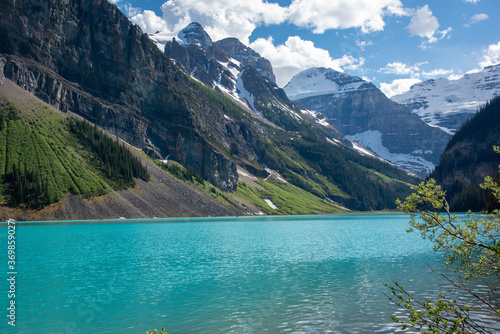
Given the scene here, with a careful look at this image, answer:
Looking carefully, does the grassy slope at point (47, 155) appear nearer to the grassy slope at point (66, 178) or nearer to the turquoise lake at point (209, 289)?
the grassy slope at point (66, 178)

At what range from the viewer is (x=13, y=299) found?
84.9 ft

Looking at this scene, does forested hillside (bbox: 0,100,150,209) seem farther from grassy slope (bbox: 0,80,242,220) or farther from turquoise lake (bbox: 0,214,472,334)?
turquoise lake (bbox: 0,214,472,334)

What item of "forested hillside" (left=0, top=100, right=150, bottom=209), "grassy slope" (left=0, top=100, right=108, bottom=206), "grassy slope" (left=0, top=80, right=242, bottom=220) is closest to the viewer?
"forested hillside" (left=0, top=100, right=150, bottom=209)

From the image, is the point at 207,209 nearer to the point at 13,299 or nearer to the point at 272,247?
the point at 272,247

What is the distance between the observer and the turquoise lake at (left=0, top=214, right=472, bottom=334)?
21328mm

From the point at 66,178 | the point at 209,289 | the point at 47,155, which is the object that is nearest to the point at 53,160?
the point at 47,155

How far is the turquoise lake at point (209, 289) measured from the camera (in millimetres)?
21328

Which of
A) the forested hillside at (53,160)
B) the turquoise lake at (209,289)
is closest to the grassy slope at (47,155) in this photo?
the forested hillside at (53,160)

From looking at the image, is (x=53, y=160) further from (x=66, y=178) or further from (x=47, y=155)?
(x=66, y=178)

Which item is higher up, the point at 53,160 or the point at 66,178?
the point at 53,160

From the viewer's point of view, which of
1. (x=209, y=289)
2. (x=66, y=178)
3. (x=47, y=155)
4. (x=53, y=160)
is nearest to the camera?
(x=209, y=289)

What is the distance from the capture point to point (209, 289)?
97.9 ft

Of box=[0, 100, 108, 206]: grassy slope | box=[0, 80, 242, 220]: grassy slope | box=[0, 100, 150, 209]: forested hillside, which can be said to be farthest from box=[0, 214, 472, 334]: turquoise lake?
box=[0, 100, 108, 206]: grassy slope

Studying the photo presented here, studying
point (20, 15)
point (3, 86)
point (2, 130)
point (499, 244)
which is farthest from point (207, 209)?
point (499, 244)
